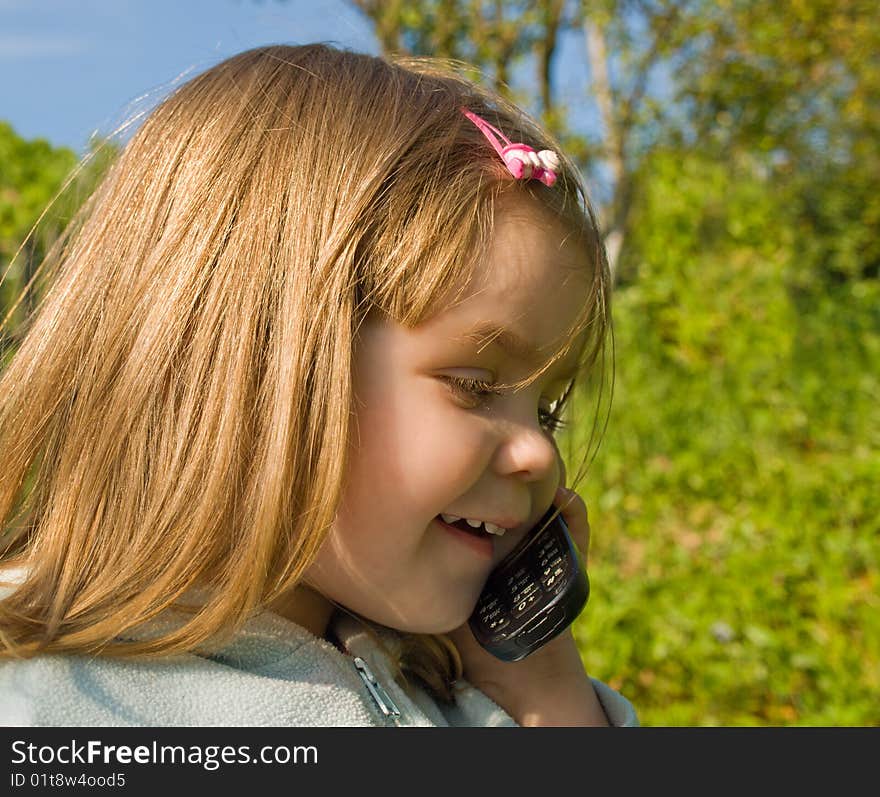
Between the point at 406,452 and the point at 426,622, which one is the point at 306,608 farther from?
the point at 406,452

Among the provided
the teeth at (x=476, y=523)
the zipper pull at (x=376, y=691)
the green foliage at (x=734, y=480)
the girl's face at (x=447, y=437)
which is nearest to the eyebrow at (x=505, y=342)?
the girl's face at (x=447, y=437)

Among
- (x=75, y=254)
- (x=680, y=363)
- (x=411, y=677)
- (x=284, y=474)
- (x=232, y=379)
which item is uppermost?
(x=75, y=254)

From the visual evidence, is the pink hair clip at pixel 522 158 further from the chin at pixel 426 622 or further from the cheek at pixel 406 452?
the chin at pixel 426 622

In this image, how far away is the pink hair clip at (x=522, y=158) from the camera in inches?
60.0

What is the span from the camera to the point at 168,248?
1405 millimetres

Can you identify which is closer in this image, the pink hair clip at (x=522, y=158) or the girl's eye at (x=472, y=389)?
the girl's eye at (x=472, y=389)

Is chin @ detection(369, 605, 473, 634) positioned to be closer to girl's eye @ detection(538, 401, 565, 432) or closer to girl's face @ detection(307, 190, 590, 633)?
girl's face @ detection(307, 190, 590, 633)

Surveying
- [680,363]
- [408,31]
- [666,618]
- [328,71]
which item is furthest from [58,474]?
[408,31]

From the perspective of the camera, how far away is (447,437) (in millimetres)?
1388

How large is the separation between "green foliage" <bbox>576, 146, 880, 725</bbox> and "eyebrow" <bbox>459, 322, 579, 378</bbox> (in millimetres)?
1944

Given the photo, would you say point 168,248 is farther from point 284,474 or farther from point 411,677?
point 411,677

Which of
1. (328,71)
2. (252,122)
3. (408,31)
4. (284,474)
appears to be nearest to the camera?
(284,474)

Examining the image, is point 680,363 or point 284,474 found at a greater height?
point 284,474

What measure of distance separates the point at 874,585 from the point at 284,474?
104 inches
